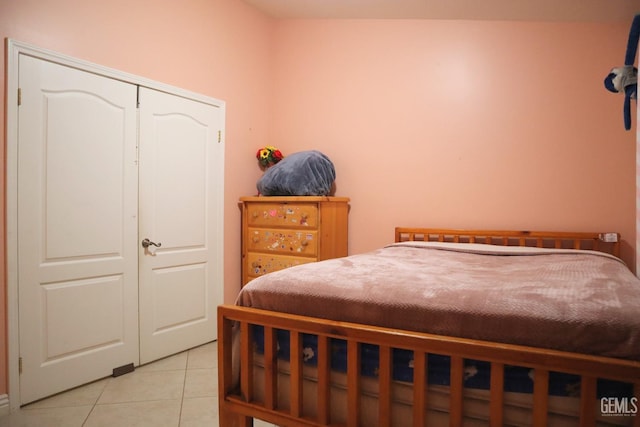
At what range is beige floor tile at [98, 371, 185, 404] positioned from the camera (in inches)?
86.7

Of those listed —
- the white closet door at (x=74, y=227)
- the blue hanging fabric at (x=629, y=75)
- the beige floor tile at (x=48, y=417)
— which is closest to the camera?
the blue hanging fabric at (x=629, y=75)

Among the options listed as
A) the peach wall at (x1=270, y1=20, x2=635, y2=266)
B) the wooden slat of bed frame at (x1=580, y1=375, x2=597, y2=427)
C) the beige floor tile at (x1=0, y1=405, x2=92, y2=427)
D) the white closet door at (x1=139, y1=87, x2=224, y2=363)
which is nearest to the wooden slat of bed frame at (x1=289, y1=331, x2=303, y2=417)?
the wooden slat of bed frame at (x1=580, y1=375, x2=597, y2=427)

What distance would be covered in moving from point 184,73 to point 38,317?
5.98 ft

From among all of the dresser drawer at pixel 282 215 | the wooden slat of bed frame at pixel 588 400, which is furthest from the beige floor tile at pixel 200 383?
the wooden slat of bed frame at pixel 588 400

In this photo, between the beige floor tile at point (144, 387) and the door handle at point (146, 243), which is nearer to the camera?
the beige floor tile at point (144, 387)

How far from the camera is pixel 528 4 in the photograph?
273cm

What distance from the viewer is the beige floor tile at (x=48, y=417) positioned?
6.27 feet

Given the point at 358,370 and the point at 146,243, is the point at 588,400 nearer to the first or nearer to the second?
the point at 358,370

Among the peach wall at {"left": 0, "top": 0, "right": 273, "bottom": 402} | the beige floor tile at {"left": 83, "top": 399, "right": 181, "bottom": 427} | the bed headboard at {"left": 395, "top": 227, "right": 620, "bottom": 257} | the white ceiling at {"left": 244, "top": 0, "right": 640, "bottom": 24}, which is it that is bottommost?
the beige floor tile at {"left": 83, "top": 399, "right": 181, "bottom": 427}

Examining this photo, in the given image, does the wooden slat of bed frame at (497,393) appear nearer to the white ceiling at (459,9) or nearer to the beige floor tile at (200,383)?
the beige floor tile at (200,383)

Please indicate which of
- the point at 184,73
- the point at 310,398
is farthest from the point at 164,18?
the point at 310,398

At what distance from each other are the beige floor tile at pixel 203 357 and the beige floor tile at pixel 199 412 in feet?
1.58

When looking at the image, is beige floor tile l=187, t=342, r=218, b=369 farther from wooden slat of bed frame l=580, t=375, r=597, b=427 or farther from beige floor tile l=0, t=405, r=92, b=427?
wooden slat of bed frame l=580, t=375, r=597, b=427

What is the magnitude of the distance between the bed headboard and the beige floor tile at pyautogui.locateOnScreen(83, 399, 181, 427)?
1962 mm
